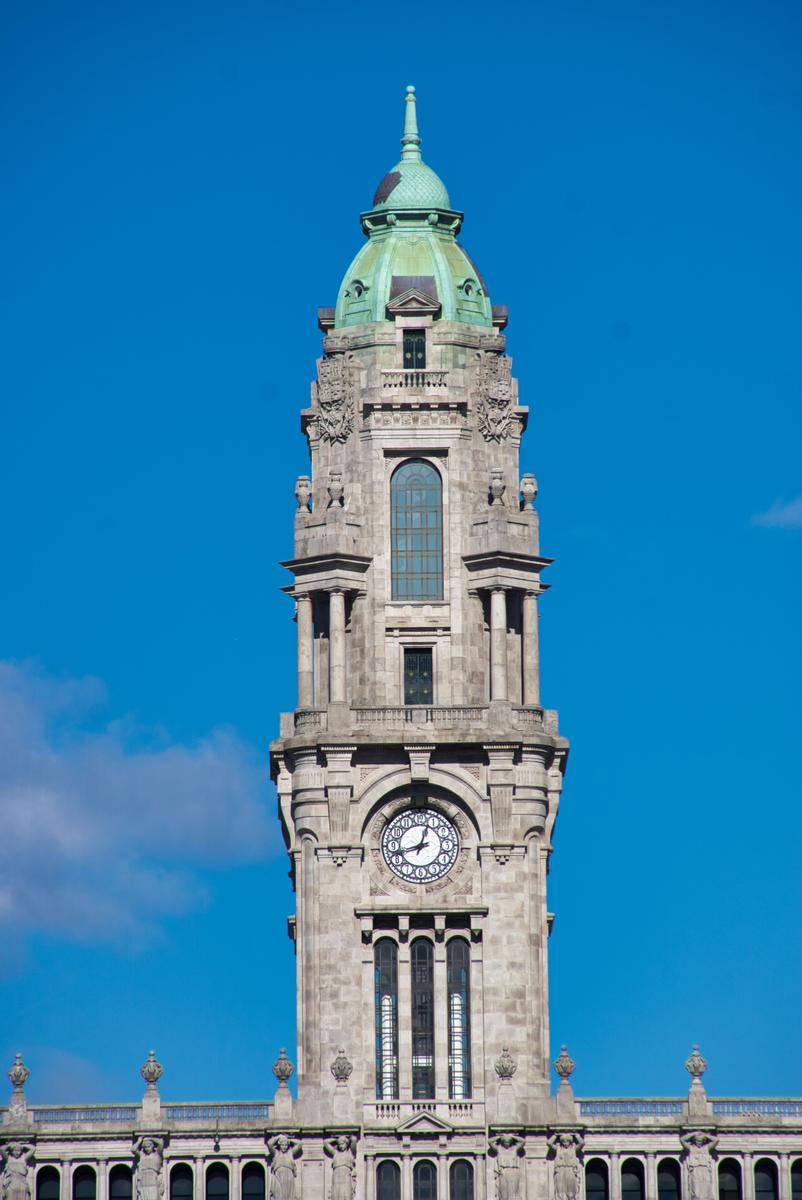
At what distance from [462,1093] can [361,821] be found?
9.80 m

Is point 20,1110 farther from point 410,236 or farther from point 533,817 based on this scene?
point 410,236

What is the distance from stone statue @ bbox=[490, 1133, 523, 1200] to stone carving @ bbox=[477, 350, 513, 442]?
989 inches

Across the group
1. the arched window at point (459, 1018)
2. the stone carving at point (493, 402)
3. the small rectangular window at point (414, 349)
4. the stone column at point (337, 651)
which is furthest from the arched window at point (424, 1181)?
the small rectangular window at point (414, 349)

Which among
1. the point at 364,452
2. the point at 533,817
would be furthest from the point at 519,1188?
the point at 364,452

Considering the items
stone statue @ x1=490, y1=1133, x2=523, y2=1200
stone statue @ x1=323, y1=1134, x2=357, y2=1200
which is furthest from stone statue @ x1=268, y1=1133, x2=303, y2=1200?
stone statue @ x1=490, y1=1133, x2=523, y2=1200

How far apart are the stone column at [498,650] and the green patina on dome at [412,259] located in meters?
11.1

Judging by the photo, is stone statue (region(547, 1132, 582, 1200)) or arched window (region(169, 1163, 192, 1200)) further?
arched window (region(169, 1163, 192, 1200))

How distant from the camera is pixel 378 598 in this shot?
14450 centimetres

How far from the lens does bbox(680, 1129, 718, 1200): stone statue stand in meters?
137

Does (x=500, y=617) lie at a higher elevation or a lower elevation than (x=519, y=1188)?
higher

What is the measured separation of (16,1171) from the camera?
451 ft

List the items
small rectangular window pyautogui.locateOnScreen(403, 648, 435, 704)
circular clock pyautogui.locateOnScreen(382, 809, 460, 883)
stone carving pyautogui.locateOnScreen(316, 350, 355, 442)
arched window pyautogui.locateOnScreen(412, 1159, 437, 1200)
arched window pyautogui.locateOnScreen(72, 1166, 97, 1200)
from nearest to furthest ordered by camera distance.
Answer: arched window pyautogui.locateOnScreen(412, 1159, 437, 1200) → arched window pyautogui.locateOnScreen(72, 1166, 97, 1200) → circular clock pyautogui.locateOnScreen(382, 809, 460, 883) → small rectangular window pyautogui.locateOnScreen(403, 648, 435, 704) → stone carving pyautogui.locateOnScreen(316, 350, 355, 442)

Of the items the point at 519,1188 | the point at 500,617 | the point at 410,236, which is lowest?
the point at 519,1188

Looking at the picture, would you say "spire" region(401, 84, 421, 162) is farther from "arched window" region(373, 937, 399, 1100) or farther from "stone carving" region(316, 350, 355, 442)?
"arched window" region(373, 937, 399, 1100)
